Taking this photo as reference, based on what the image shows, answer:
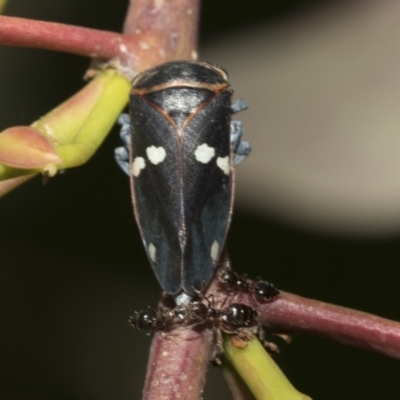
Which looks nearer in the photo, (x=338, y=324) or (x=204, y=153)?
(x=338, y=324)

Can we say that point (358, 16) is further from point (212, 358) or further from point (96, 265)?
point (212, 358)

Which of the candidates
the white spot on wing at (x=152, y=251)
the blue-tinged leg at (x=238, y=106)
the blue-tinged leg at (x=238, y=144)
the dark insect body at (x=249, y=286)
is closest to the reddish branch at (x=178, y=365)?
the dark insect body at (x=249, y=286)

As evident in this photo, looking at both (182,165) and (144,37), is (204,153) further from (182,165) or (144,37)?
(144,37)

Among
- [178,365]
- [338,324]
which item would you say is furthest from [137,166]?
[338,324]

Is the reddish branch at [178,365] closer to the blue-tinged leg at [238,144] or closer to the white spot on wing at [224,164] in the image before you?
the white spot on wing at [224,164]

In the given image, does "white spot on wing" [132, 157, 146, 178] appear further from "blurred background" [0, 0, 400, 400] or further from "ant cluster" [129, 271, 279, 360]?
"blurred background" [0, 0, 400, 400]

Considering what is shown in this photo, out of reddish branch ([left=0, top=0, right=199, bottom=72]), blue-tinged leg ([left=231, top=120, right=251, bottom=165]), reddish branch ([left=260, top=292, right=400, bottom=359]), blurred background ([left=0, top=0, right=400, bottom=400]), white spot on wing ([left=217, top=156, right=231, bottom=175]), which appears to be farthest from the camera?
blurred background ([left=0, top=0, right=400, bottom=400])

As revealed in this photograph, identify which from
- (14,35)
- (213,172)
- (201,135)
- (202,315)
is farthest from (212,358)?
(14,35)

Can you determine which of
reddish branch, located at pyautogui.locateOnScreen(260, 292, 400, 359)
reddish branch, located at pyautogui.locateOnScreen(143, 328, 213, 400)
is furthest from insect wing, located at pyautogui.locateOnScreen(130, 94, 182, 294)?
reddish branch, located at pyautogui.locateOnScreen(260, 292, 400, 359)
